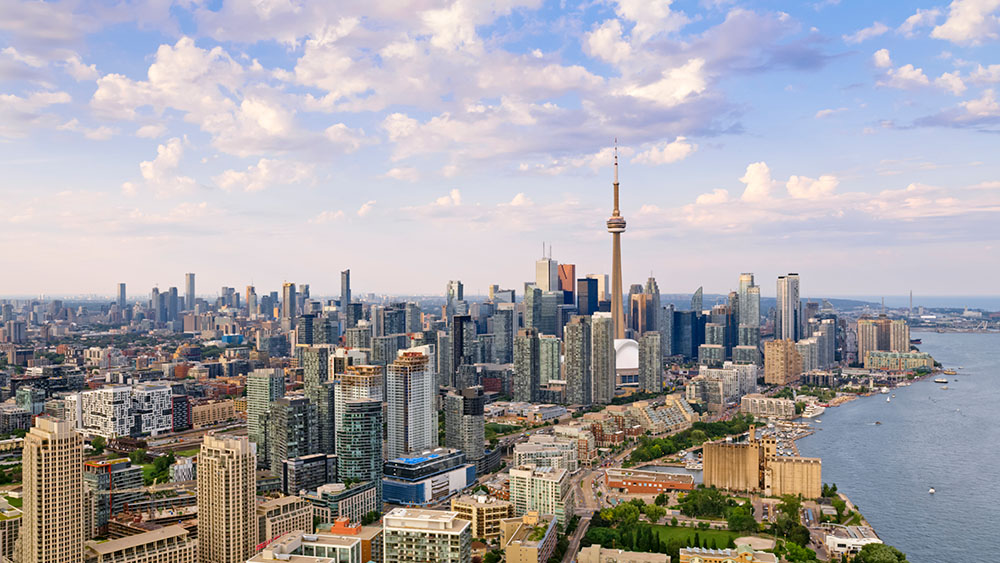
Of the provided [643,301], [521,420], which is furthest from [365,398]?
[643,301]

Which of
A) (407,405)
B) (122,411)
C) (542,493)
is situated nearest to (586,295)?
(122,411)

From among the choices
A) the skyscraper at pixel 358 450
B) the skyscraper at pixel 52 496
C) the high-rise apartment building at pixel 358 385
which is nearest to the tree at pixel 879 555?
the skyscraper at pixel 358 450

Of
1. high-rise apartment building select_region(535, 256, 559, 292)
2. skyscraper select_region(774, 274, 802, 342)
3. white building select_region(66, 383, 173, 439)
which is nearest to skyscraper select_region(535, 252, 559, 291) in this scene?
high-rise apartment building select_region(535, 256, 559, 292)

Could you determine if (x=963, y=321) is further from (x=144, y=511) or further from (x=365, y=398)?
(x=144, y=511)

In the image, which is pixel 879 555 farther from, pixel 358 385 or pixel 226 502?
pixel 358 385

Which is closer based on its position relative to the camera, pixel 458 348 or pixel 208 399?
pixel 208 399

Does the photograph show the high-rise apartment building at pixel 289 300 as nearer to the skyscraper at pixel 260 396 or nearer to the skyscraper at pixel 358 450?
the skyscraper at pixel 260 396

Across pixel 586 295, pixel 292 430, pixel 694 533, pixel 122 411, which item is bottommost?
pixel 694 533
